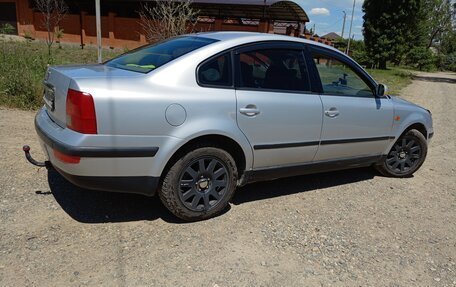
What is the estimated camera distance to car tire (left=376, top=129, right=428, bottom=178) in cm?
522

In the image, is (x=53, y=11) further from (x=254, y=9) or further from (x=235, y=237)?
(x=235, y=237)

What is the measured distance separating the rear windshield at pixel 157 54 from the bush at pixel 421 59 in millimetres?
48007

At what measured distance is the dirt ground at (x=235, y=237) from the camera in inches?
116

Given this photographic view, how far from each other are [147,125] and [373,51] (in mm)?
32970

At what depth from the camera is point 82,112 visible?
2.99 meters

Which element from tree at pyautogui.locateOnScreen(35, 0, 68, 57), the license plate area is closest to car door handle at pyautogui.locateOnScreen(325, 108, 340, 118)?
the license plate area

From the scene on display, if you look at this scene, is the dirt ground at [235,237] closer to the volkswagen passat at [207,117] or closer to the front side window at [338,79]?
the volkswagen passat at [207,117]

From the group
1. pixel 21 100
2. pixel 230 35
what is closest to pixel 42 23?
pixel 21 100

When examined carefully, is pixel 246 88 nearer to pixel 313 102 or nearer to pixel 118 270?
pixel 313 102

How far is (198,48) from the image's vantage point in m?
3.60

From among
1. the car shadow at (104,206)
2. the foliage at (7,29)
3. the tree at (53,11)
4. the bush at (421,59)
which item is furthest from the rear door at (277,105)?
the bush at (421,59)

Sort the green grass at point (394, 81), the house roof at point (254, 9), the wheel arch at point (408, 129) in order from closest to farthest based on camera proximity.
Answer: the wheel arch at point (408, 129) < the green grass at point (394, 81) < the house roof at point (254, 9)

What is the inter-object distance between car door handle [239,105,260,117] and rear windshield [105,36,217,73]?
0.69 m

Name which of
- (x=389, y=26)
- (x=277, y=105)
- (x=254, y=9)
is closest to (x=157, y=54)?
(x=277, y=105)
